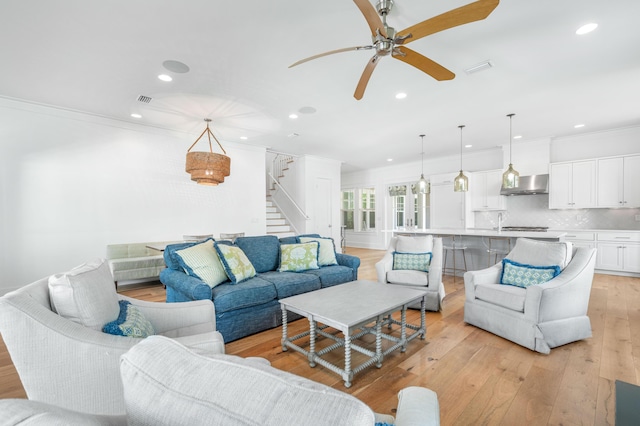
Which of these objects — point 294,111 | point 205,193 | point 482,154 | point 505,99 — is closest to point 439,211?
point 482,154

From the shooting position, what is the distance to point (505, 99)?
4000 millimetres

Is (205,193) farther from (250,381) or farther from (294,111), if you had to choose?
(250,381)

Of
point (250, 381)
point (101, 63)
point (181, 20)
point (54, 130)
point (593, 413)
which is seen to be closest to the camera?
point (250, 381)

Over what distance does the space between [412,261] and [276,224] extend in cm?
447

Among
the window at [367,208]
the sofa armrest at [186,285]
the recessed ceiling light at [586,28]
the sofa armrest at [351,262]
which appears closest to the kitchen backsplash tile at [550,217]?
the window at [367,208]

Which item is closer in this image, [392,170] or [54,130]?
[54,130]

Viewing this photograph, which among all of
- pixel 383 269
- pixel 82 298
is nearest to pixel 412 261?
pixel 383 269

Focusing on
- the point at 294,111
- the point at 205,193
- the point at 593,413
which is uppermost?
the point at 294,111

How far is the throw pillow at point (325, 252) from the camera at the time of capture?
3854 millimetres

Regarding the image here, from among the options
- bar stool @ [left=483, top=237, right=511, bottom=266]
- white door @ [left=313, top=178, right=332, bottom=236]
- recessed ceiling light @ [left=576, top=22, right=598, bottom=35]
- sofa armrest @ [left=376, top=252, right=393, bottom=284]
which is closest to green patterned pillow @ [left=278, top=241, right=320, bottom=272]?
sofa armrest @ [left=376, top=252, right=393, bottom=284]

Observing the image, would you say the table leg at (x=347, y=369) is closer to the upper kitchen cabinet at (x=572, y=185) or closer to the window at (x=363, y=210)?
the upper kitchen cabinet at (x=572, y=185)

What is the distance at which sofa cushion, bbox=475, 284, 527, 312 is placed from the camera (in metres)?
2.62

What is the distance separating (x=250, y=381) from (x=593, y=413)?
2.36 m

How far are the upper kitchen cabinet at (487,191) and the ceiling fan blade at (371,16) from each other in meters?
5.88
